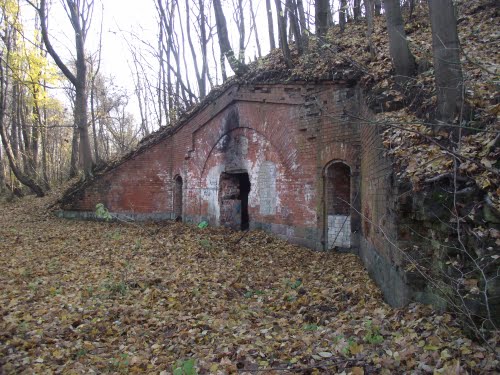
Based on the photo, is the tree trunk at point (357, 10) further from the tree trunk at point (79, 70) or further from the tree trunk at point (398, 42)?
the tree trunk at point (79, 70)

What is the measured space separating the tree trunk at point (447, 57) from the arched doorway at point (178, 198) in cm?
1185

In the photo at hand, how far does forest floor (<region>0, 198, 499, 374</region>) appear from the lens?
4102 mm

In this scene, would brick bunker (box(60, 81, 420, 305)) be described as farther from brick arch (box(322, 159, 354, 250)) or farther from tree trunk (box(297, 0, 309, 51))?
tree trunk (box(297, 0, 309, 51))

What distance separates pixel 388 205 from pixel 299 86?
5330 mm

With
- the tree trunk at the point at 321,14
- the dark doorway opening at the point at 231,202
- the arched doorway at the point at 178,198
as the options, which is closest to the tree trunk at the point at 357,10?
the tree trunk at the point at 321,14

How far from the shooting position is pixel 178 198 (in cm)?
1605

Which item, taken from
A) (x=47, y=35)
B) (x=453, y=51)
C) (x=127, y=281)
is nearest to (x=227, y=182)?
(x=127, y=281)

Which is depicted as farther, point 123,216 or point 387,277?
point 123,216

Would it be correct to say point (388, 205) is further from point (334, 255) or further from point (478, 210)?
point (334, 255)

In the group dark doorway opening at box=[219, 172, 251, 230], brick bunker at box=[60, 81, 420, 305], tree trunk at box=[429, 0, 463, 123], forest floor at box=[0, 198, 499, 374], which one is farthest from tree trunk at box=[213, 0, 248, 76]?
tree trunk at box=[429, 0, 463, 123]

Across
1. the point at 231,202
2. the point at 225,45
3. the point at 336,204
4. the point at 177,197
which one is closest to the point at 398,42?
the point at 336,204

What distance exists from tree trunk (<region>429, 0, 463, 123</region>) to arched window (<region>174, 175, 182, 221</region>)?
11853 mm

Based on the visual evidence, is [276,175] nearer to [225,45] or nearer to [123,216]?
[225,45]

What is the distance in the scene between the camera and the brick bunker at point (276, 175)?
23.6 feet
